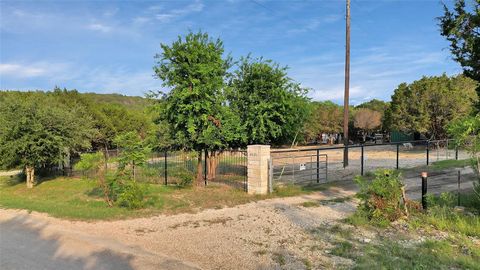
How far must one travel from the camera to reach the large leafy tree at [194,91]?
12836 mm

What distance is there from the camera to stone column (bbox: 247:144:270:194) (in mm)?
12180

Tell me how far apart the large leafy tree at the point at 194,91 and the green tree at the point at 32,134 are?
6770mm

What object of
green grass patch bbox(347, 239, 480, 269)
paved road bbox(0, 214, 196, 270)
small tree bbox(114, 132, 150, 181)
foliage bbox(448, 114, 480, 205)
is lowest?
paved road bbox(0, 214, 196, 270)

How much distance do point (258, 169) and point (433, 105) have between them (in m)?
29.7

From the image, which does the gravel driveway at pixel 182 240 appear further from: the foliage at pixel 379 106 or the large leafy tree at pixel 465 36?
the foliage at pixel 379 106

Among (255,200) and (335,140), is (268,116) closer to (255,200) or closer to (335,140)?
(255,200)

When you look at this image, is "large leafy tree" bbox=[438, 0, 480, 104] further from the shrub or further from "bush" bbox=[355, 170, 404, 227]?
the shrub

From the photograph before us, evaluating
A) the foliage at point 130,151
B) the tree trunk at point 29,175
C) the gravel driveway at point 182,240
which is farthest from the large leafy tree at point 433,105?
the tree trunk at point 29,175

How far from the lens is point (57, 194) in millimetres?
14289

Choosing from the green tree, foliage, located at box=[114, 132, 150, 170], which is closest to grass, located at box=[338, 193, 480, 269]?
foliage, located at box=[114, 132, 150, 170]

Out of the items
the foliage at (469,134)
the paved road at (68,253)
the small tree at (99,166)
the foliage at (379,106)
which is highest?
the foliage at (379,106)

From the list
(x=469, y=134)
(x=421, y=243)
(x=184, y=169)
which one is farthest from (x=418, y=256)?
(x=184, y=169)

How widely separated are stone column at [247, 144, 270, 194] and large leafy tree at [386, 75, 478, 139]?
2769 cm

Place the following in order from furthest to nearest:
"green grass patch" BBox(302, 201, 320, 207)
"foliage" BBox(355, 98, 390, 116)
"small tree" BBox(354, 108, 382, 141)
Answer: "foliage" BBox(355, 98, 390, 116) < "small tree" BBox(354, 108, 382, 141) < "green grass patch" BBox(302, 201, 320, 207)
